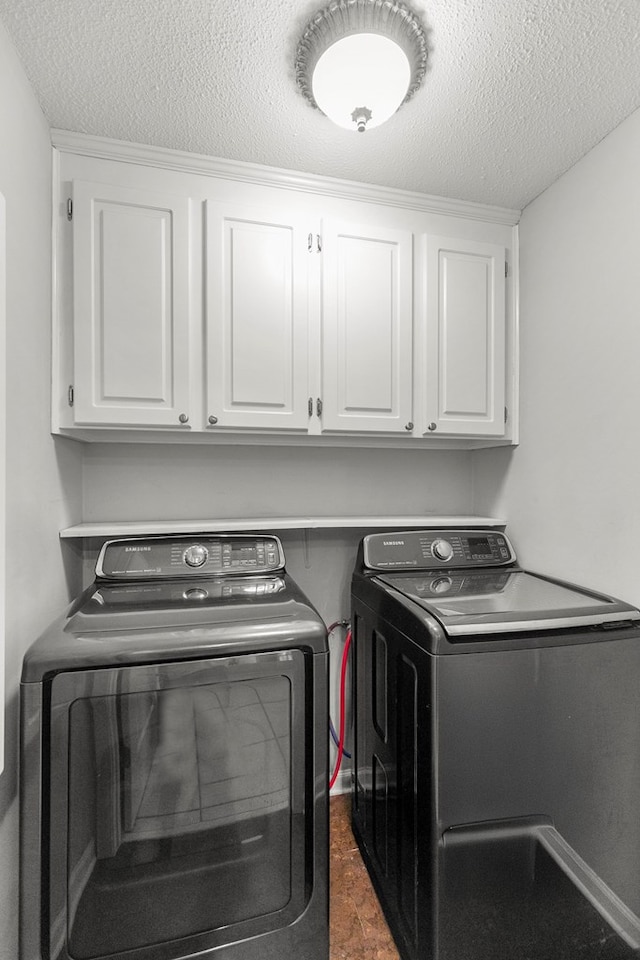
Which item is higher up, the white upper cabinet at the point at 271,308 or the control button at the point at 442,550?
the white upper cabinet at the point at 271,308

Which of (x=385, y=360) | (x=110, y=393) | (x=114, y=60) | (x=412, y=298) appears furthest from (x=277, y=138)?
(x=110, y=393)

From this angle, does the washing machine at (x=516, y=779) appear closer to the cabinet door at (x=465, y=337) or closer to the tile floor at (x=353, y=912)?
the tile floor at (x=353, y=912)

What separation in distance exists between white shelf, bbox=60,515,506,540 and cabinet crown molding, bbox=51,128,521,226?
125 centimetres

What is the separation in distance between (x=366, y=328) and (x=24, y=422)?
3.90 feet

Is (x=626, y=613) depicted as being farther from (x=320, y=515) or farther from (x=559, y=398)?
(x=320, y=515)

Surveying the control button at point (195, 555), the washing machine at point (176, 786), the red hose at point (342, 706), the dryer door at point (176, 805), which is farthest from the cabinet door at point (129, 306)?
the red hose at point (342, 706)

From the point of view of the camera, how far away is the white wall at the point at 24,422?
107 cm

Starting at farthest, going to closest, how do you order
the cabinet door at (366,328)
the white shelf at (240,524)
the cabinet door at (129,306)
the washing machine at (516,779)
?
the cabinet door at (366,328) < the white shelf at (240,524) < the cabinet door at (129,306) < the washing machine at (516,779)

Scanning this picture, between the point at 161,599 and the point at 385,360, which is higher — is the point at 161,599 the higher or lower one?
the lower one

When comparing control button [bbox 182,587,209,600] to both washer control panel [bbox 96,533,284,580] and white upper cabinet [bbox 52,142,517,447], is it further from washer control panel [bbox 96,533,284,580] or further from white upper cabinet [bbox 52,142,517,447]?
white upper cabinet [bbox 52,142,517,447]

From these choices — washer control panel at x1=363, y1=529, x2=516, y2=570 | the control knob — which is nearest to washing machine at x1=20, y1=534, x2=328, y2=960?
the control knob

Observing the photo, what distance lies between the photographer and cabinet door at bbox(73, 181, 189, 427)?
56.4 inches

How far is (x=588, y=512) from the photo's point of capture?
151 centimetres

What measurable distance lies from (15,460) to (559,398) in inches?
70.5
